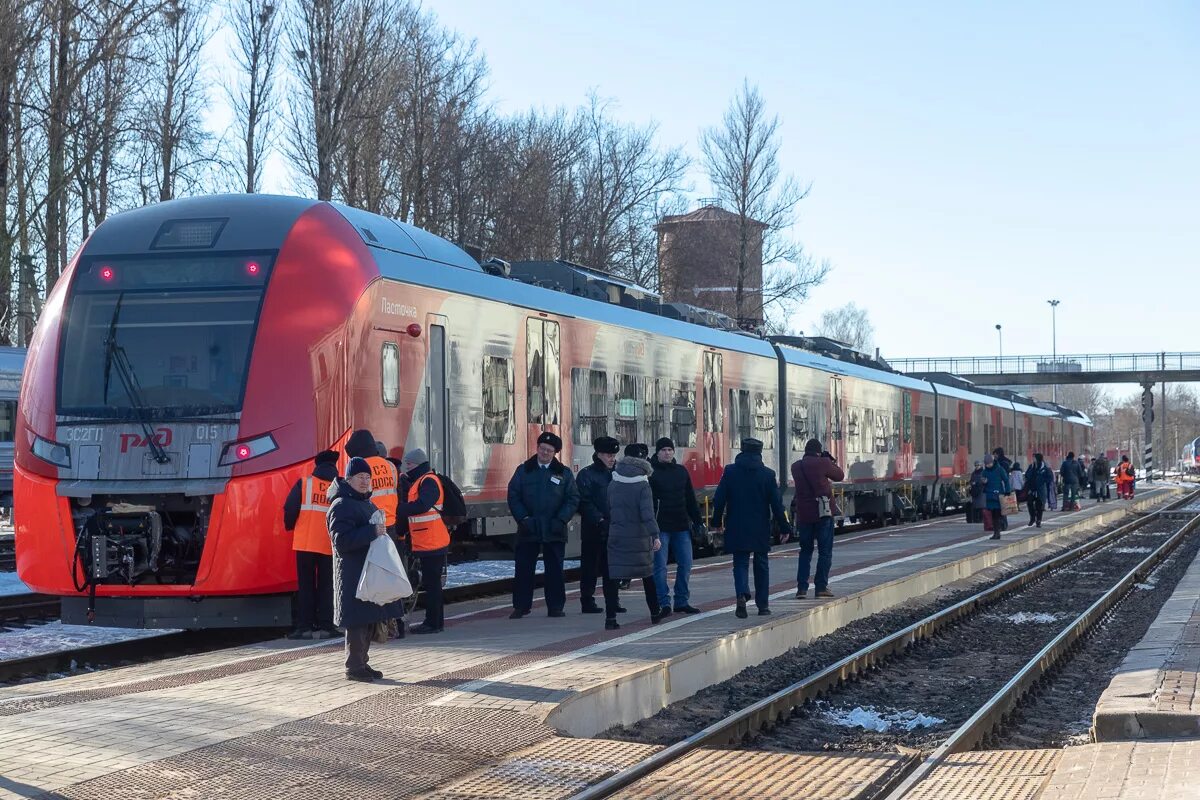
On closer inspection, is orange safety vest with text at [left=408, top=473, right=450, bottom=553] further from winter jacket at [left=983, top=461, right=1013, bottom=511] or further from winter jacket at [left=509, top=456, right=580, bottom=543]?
winter jacket at [left=983, top=461, right=1013, bottom=511]

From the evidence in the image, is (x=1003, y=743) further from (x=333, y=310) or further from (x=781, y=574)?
(x=781, y=574)

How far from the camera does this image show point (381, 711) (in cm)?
903

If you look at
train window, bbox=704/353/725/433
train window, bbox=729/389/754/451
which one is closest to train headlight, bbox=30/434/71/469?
train window, bbox=704/353/725/433

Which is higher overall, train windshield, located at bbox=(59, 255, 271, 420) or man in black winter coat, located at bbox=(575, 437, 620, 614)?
train windshield, located at bbox=(59, 255, 271, 420)

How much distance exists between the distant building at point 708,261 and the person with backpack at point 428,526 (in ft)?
132

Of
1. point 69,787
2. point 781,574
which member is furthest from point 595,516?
point 69,787

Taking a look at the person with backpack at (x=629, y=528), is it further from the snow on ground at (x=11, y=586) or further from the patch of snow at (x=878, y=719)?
the snow on ground at (x=11, y=586)

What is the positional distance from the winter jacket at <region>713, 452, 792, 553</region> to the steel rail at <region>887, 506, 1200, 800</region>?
8.00 feet

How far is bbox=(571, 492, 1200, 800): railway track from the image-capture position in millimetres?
8180

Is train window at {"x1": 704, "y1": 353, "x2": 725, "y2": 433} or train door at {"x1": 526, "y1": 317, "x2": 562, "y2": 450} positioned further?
train window at {"x1": 704, "y1": 353, "x2": 725, "y2": 433}

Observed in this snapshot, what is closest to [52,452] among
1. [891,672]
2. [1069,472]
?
[891,672]

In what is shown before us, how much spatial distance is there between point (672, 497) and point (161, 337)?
4.59 metres

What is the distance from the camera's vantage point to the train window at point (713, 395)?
23109 millimetres

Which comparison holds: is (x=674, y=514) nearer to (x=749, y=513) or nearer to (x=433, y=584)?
(x=749, y=513)
